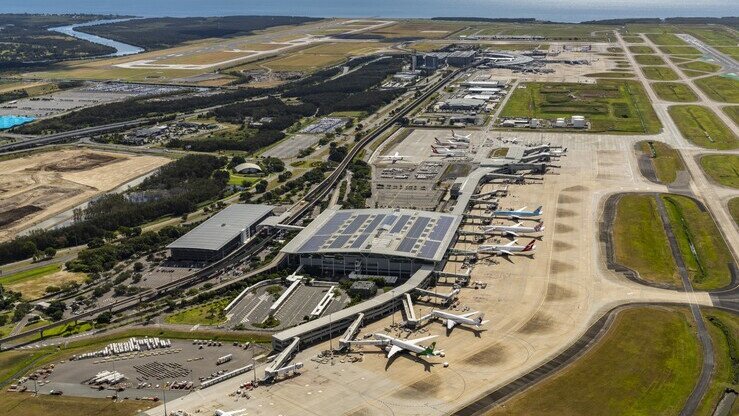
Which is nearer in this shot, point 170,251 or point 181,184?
point 170,251

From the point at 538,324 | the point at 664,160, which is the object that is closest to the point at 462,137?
the point at 664,160

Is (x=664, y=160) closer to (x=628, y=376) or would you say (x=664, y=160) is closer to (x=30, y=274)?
(x=628, y=376)

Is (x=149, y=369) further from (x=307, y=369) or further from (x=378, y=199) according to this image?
(x=378, y=199)

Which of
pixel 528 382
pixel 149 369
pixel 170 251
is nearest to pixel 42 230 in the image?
pixel 170 251

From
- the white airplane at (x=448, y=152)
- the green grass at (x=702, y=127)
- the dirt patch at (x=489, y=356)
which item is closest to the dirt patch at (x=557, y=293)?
the dirt patch at (x=489, y=356)

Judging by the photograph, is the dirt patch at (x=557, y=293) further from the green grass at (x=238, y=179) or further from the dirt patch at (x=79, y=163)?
the dirt patch at (x=79, y=163)

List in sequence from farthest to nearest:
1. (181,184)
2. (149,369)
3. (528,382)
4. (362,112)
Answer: (362,112) → (181,184) → (149,369) → (528,382)
